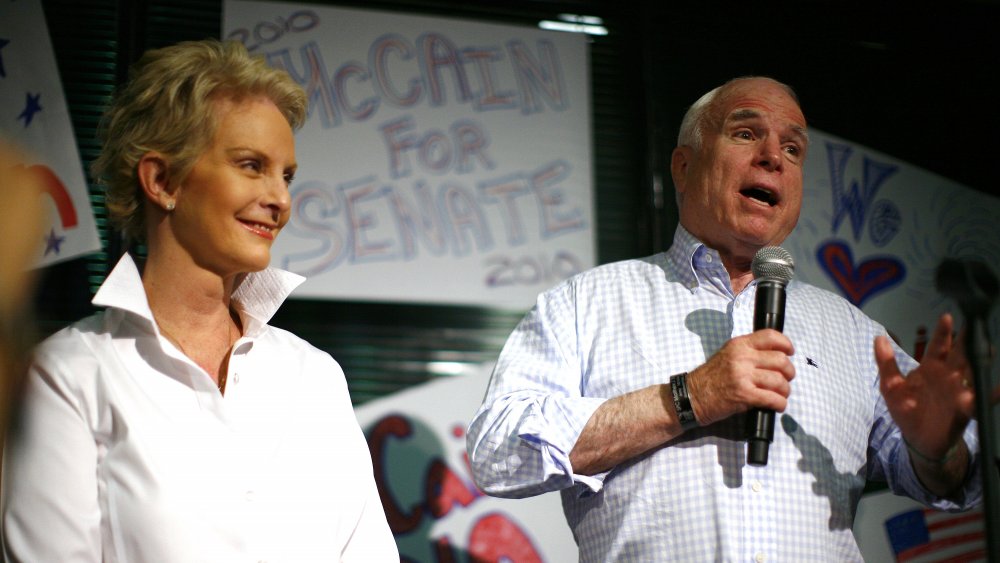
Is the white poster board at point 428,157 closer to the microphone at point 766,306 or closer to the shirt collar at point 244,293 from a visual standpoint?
the shirt collar at point 244,293

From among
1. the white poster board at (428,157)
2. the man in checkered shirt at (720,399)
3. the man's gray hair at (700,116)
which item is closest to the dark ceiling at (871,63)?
the white poster board at (428,157)

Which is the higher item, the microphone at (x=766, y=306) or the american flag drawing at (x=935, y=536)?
the microphone at (x=766, y=306)

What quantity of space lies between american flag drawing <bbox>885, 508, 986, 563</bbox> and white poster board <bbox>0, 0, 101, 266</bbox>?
8.67 feet

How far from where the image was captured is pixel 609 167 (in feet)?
12.0

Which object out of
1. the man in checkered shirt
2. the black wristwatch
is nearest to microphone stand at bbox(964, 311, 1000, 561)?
the man in checkered shirt

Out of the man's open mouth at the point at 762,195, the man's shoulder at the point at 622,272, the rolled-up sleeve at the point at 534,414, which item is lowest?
the rolled-up sleeve at the point at 534,414

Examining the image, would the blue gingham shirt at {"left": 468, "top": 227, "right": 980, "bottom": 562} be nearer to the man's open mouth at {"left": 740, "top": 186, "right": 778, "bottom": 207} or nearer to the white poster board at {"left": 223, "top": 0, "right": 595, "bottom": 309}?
the man's open mouth at {"left": 740, "top": 186, "right": 778, "bottom": 207}

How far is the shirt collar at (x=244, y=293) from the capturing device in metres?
1.96

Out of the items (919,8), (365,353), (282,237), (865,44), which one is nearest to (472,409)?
(365,353)

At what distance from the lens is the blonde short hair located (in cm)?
206

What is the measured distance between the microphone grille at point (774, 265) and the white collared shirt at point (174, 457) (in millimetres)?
883

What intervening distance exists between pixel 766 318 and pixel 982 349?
513 mm

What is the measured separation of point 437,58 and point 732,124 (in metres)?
1.22

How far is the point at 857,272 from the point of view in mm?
3674
